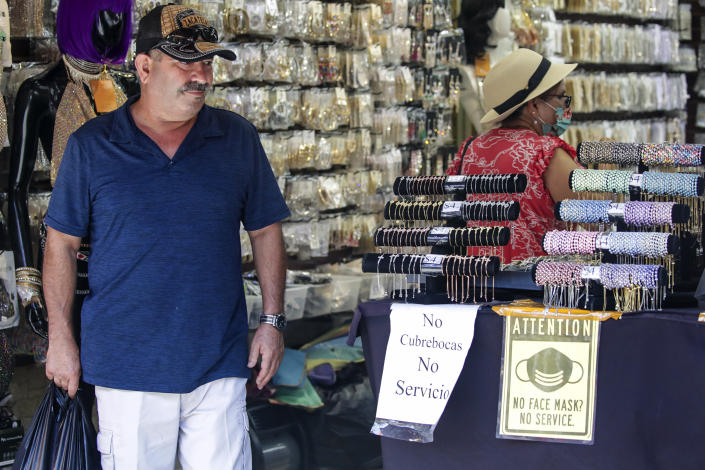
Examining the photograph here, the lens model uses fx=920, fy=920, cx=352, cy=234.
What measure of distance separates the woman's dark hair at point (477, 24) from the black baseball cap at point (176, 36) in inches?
147

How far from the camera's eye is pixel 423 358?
2502mm

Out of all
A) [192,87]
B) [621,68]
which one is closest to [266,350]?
[192,87]

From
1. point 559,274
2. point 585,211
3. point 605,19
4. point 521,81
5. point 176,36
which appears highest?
point 605,19

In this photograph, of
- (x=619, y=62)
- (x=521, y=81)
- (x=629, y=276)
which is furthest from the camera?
(x=619, y=62)

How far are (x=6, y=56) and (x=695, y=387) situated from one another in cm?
244

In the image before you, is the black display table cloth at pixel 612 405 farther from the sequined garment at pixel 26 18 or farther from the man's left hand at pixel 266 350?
the sequined garment at pixel 26 18

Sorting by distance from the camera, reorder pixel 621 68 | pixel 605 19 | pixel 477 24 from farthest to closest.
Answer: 1. pixel 621 68
2. pixel 605 19
3. pixel 477 24

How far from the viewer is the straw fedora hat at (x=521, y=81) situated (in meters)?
3.23

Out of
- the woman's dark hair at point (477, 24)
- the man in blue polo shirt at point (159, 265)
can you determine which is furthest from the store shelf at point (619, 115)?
the man in blue polo shirt at point (159, 265)

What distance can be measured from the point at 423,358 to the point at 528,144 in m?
0.97

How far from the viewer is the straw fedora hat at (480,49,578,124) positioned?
127 inches

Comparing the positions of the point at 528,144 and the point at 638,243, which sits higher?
the point at 528,144

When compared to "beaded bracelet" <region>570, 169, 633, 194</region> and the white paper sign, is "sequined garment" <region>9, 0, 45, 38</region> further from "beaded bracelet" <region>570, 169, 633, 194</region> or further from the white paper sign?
"beaded bracelet" <region>570, 169, 633, 194</region>

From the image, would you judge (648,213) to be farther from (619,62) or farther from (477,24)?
(619,62)
